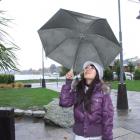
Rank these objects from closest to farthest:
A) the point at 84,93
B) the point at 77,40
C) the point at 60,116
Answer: the point at 84,93, the point at 77,40, the point at 60,116

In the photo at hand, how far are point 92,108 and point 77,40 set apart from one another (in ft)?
3.79

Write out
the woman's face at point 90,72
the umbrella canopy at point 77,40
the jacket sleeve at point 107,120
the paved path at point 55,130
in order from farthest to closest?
the paved path at point 55,130, the umbrella canopy at point 77,40, the woman's face at point 90,72, the jacket sleeve at point 107,120

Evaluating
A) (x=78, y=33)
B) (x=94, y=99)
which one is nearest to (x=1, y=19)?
(x=78, y=33)

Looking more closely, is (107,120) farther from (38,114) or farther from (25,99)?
(25,99)

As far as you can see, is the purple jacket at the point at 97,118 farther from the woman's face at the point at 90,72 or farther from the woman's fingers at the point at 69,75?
the woman's fingers at the point at 69,75

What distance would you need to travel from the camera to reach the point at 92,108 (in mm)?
3822

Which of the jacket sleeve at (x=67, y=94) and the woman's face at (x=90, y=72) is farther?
the jacket sleeve at (x=67, y=94)

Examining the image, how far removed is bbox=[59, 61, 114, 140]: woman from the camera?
3816 millimetres

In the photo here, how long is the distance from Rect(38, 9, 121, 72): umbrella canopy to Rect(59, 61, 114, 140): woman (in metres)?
0.49

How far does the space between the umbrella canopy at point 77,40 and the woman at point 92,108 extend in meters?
0.49

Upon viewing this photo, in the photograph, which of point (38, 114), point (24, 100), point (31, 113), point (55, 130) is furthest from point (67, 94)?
point (24, 100)

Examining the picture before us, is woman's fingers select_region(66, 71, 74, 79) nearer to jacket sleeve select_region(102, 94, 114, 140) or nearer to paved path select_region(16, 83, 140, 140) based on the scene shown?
jacket sleeve select_region(102, 94, 114, 140)

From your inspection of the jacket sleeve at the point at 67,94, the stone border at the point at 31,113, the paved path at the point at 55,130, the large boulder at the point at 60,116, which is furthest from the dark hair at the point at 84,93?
the stone border at the point at 31,113

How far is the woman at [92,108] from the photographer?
382cm
